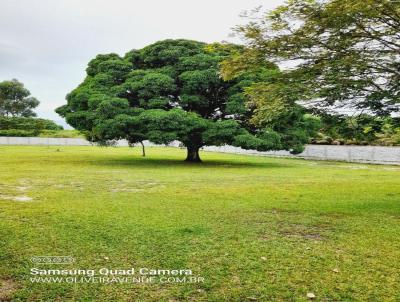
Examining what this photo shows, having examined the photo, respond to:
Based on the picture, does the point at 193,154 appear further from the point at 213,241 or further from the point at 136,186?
the point at 213,241

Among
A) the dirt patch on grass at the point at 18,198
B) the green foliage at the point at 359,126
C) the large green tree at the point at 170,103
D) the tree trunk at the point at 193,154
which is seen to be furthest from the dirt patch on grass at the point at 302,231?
the tree trunk at the point at 193,154

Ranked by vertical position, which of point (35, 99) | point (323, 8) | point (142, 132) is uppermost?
point (35, 99)

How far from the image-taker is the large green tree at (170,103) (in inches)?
720

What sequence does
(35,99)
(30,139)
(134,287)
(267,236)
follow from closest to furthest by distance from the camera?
1. (134,287)
2. (267,236)
3. (30,139)
4. (35,99)

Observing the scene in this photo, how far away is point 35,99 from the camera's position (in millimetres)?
72625

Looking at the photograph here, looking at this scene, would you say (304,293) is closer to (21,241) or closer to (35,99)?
(21,241)

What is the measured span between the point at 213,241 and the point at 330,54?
400cm

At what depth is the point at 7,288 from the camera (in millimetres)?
3543

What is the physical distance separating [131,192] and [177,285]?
20.8ft

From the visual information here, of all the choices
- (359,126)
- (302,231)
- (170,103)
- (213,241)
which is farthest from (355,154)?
(213,241)

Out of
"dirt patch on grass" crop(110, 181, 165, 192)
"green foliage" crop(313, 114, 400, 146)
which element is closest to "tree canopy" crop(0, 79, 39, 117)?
"dirt patch on grass" crop(110, 181, 165, 192)

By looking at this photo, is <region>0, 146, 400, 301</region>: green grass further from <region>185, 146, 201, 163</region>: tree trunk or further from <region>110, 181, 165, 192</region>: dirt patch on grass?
<region>185, 146, 201, 163</region>: tree trunk

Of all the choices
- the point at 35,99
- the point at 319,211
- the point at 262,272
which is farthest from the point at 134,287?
the point at 35,99

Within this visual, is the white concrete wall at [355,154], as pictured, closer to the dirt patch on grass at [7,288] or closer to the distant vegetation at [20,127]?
the dirt patch on grass at [7,288]
